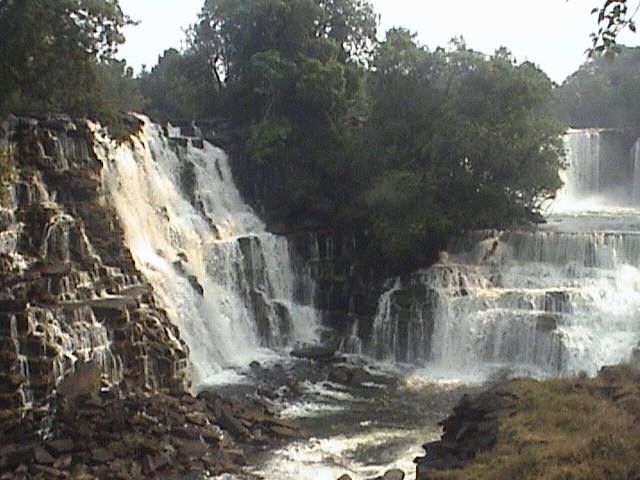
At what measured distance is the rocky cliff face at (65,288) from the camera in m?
15.3

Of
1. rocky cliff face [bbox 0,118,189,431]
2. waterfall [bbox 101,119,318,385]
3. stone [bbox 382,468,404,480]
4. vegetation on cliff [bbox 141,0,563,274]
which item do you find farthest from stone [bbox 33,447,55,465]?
vegetation on cliff [bbox 141,0,563,274]

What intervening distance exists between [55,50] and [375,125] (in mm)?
11425

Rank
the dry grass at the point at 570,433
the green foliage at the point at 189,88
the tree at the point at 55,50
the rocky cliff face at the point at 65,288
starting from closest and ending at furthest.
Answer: the dry grass at the point at 570,433 → the rocky cliff face at the point at 65,288 → the tree at the point at 55,50 → the green foliage at the point at 189,88

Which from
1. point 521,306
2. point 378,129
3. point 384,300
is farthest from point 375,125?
point 521,306

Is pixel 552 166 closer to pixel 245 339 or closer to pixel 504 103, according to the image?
pixel 504 103

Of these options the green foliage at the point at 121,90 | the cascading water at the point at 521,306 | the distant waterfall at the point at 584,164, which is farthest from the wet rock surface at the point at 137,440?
the distant waterfall at the point at 584,164

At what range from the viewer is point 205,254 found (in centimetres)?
2278

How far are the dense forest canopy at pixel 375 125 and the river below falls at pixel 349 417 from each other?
5.15 m

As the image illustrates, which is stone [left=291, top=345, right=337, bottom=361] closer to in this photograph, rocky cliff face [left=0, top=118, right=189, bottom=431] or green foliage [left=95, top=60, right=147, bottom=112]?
rocky cliff face [left=0, top=118, right=189, bottom=431]

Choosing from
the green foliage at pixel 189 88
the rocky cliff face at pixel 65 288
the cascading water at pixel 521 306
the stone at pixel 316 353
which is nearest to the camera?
the rocky cliff face at pixel 65 288

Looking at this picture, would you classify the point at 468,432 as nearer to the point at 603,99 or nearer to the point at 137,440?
the point at 137,440

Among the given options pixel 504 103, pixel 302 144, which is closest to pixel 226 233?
pixel 302 144

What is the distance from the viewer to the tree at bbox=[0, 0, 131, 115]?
1661 centimetres

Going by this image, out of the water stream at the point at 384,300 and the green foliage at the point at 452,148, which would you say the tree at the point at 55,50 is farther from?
the green foliage at the point at 452,148
